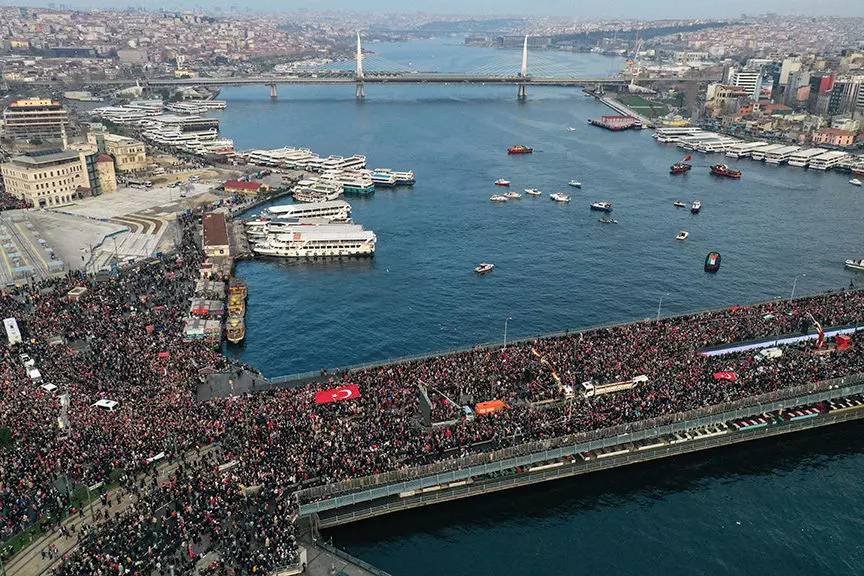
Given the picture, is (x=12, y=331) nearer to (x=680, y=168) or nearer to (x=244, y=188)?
(x=244, y=188)

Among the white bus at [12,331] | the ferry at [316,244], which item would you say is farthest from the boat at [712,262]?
the white bus at [12,331]

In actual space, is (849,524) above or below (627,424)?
below

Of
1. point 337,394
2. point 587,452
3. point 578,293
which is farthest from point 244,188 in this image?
point 587,452

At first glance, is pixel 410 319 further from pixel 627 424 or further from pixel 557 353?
pixel 627 424

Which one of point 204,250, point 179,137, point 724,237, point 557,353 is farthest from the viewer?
point 179,137

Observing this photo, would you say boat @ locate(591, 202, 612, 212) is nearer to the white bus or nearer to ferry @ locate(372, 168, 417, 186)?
ferry @ locate(372, 168, 417, 186)

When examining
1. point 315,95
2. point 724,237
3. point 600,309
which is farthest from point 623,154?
point 315,95

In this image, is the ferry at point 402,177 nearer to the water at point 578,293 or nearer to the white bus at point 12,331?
the water at point 578,293
